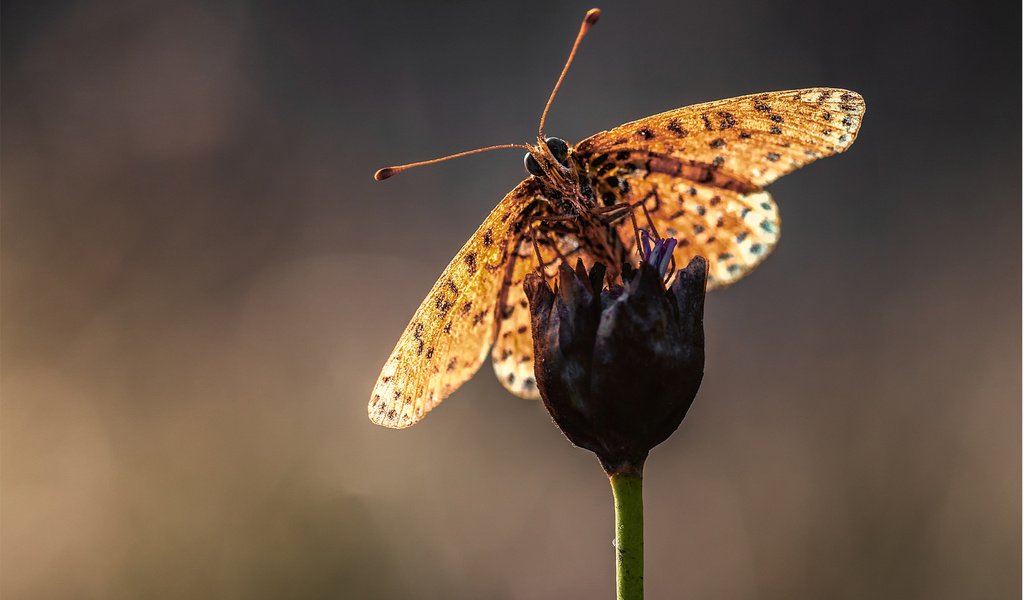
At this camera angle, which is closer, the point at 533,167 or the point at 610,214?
the point at 610,214

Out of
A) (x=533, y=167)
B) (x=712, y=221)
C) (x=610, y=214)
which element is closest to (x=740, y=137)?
(x=712, y=221)

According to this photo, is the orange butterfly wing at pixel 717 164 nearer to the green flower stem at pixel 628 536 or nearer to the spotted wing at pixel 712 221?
the spotted wing at pixel 712 221

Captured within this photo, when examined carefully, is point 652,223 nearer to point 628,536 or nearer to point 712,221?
point 712,221

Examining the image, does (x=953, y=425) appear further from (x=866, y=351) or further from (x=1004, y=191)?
(x=1004, y=191)

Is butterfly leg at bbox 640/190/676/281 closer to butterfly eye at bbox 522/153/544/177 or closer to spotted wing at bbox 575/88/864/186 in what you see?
spotted wing at bbox 575/88/864/186

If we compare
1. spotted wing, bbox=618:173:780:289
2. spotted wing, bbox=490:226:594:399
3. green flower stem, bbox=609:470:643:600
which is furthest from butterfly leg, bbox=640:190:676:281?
green flower stem, bbox=609:470:643:600

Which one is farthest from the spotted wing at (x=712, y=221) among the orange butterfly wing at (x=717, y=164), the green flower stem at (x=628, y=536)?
the green flower stem at (x=628, y=536)

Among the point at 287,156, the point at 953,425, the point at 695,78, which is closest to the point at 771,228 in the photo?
the point at 953,425
